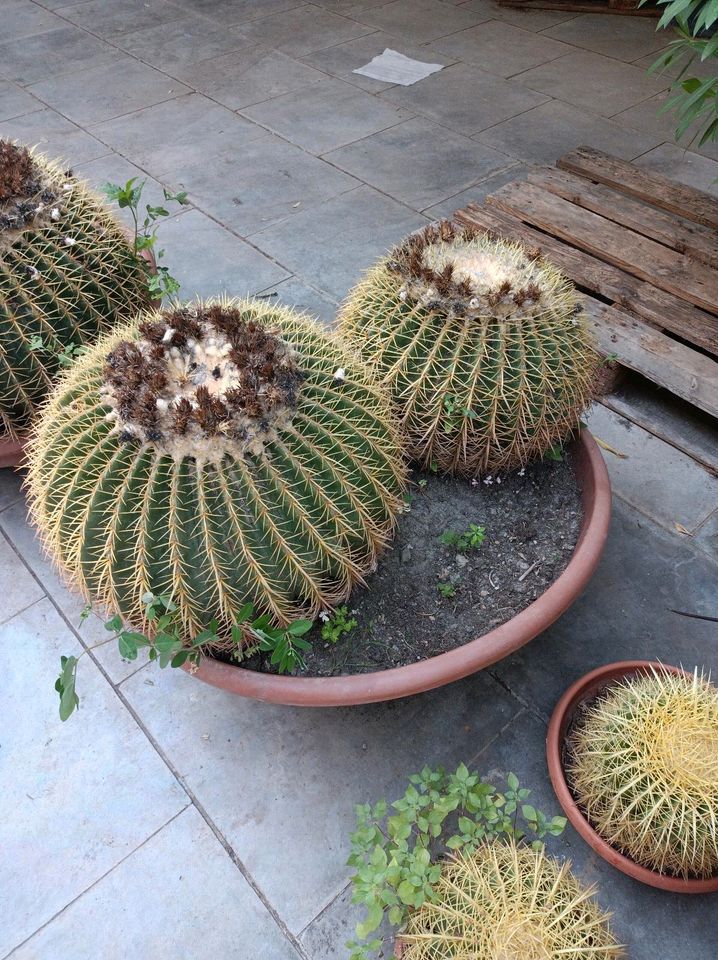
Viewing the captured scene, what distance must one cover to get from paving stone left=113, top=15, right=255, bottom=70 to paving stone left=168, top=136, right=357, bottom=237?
1568mm

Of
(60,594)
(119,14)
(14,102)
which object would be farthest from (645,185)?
(119,14)

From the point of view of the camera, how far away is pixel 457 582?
6.29ft

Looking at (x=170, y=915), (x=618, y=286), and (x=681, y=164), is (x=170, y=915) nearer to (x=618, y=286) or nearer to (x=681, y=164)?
(x=618, y=286)

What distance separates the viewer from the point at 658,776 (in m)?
1.49

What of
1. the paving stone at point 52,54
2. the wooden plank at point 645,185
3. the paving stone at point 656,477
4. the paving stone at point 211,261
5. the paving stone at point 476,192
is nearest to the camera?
the paving stone at point 656,477

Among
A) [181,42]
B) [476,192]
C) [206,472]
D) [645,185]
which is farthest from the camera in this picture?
[181,42]

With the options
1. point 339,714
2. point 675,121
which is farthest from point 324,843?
point 675,121

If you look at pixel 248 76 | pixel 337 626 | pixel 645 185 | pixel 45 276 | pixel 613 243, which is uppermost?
pixel 645 185

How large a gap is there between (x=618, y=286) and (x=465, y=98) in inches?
106

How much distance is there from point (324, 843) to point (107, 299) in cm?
166

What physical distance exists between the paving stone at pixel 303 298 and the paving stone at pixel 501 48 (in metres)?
2.87

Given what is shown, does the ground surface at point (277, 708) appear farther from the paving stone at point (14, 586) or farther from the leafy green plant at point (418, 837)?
the leafy green plant at point (418, 837)

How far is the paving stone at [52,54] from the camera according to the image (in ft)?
16.9

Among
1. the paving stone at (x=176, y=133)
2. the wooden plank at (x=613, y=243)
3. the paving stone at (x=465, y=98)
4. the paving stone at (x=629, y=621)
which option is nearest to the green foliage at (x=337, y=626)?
the paving stone at (x=629, y=621)
